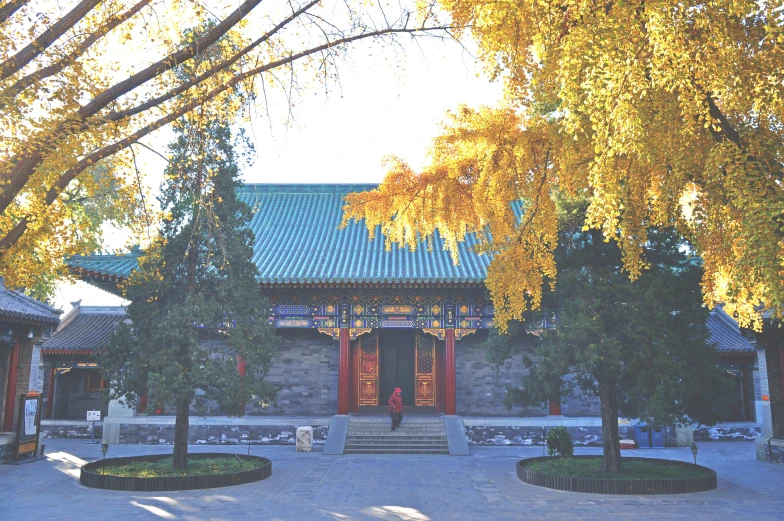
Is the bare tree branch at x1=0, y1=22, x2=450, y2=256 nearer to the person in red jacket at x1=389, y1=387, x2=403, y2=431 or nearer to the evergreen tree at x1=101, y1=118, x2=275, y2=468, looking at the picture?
the evergreen tree at x1=101, y1=118, x2=275, y2=468

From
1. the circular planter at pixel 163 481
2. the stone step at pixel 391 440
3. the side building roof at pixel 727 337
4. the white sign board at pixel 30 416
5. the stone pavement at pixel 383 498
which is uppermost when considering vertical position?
the side building roof at pixel 727 337

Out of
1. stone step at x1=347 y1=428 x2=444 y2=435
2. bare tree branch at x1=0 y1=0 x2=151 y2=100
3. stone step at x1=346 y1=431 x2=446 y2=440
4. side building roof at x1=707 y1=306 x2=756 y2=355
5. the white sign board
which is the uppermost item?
bare tree branch at x1=0 y1=0 x2=151 y2=100

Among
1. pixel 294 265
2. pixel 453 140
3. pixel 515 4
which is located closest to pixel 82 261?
pixel 294 265

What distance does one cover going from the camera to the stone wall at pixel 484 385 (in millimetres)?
17359

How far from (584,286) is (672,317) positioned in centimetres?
151

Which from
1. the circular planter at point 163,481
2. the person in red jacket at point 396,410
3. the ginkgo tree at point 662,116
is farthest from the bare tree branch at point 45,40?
the person in red jacket at point 396,410

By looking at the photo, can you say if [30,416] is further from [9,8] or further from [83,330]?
[9,8]

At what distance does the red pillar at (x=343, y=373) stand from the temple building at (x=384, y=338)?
0.09ft

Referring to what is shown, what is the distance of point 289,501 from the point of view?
898 centimetres

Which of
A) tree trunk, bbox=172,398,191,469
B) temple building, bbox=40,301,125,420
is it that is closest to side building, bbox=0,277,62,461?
temple building, bbox=40,301,125,420

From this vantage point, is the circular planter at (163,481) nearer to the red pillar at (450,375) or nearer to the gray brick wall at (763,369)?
the red pillar at (450,375)

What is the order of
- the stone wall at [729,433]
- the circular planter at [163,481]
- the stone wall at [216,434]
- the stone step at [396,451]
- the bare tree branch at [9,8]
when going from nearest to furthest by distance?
the bare tree branch at [9,8] < the circular planter at [163,481] < the stone step at [396,451] < the stone wall at [216,434] < the stone wall at [729,433]

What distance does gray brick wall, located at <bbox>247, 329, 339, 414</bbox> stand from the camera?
1744 cm

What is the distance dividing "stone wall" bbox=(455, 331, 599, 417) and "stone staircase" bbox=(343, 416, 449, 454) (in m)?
1.71
